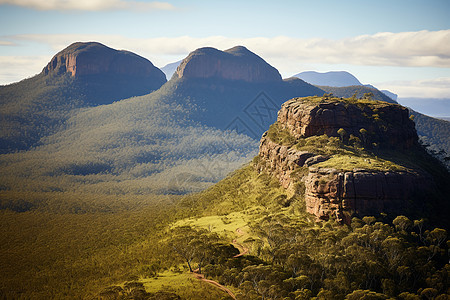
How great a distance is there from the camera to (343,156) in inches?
2306

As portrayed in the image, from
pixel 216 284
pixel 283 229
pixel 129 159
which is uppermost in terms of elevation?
pixel 283 229

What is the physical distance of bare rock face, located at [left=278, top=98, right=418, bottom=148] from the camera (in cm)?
6656

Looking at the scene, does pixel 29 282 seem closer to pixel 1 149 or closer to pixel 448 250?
pixel 448 250

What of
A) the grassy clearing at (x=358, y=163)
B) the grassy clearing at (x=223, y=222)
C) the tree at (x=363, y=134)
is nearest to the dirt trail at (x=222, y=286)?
the grassy clearing at (x=223, y=222)

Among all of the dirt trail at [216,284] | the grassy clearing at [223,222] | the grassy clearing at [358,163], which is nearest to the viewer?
the dirt trail at [216,284]

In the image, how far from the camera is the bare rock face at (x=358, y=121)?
218 feet

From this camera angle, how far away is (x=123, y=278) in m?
51.5

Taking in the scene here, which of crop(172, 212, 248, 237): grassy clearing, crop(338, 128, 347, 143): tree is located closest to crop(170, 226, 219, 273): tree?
crop(172, 212, 248, 237): grassy clearing

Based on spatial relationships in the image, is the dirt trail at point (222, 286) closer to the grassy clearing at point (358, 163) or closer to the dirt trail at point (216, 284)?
the dirt trail at point (216, 284)

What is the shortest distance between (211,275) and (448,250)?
29743 mm

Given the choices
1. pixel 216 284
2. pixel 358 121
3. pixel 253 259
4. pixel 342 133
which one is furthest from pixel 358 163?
pixel 216 284

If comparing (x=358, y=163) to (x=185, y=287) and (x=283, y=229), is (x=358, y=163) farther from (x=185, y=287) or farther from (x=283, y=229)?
(x=185, y=287)

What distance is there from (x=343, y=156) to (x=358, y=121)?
12.3 meters

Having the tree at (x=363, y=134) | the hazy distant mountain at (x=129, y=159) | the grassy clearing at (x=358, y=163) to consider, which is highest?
the tree at (x=363, y=134)
